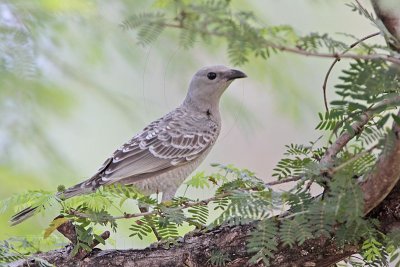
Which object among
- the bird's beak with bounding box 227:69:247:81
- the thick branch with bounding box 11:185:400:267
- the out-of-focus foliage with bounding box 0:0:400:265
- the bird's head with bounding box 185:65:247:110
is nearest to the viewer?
the out-of-focus foliage with bounding box 0:0:400:265

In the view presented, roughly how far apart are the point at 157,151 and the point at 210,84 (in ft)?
1.95

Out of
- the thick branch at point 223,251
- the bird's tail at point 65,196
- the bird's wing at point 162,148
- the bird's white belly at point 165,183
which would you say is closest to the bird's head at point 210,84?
the bird's wing at point 162,148

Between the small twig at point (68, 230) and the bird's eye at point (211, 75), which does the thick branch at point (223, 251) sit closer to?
the small twig at point (68, 230)

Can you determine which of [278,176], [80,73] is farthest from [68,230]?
[80,73]

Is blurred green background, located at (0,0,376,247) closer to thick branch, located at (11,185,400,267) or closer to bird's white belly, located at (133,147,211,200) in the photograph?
bird's white belly, located at (133,147,211,200)

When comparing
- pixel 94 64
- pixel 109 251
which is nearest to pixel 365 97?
pixel 109 251

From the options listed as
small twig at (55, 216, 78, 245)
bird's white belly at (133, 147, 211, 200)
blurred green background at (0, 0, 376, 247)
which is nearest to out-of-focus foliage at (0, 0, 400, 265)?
small twig at (55, 216, 78, 245)

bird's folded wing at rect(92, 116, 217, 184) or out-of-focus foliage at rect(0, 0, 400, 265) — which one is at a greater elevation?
bird's folded wing at rect(92, 116, 217, 184)

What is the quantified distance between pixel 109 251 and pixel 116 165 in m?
1.28

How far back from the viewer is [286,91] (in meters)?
4.21

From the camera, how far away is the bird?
416 centimetres

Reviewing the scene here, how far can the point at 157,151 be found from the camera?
437 centimetres

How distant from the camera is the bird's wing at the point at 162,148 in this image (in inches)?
163

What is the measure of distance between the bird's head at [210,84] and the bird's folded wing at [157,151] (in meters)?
0.23
